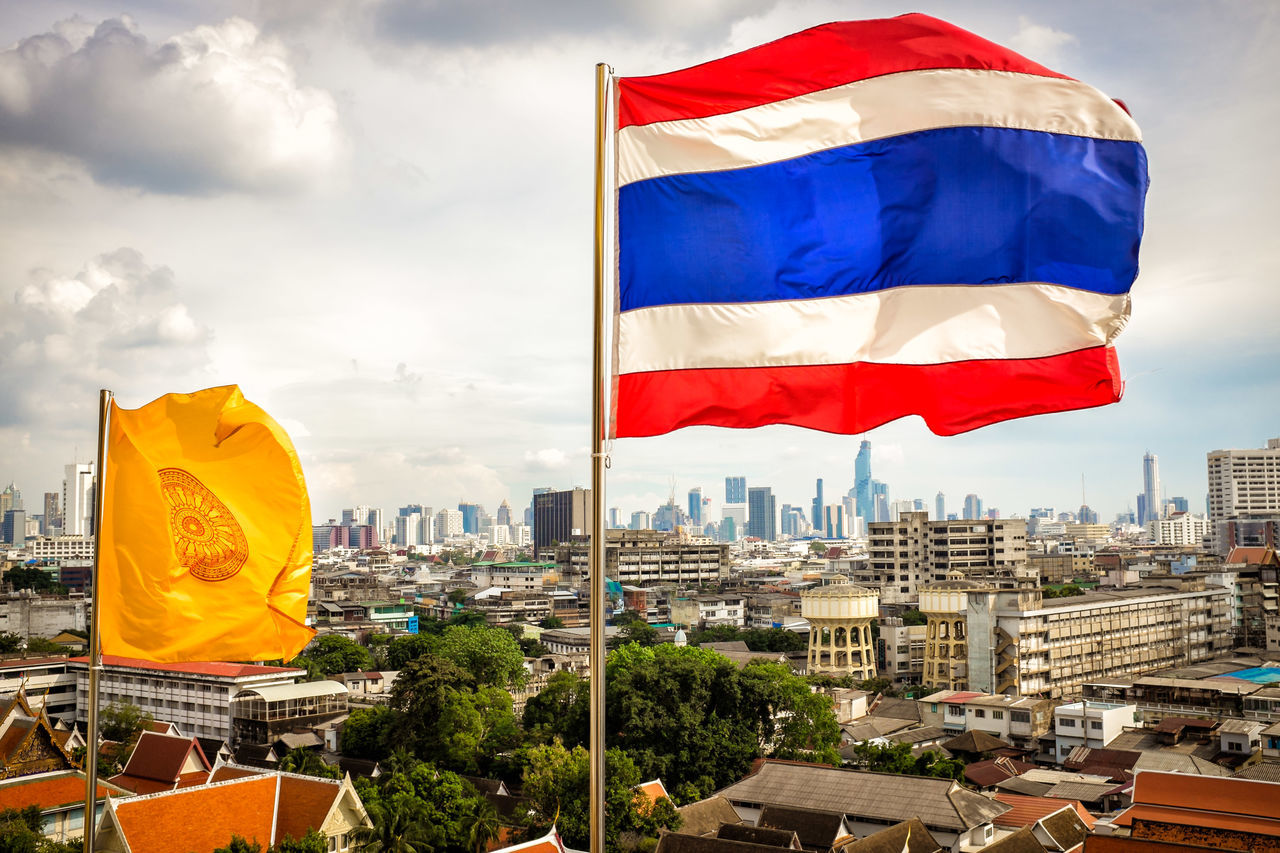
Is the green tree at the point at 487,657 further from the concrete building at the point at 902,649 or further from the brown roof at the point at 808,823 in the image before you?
the concrete building at the point at 902,649

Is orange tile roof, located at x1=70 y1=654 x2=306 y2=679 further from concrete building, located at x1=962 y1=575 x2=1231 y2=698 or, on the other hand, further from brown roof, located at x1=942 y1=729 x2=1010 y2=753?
concrete building, located at x1=962 y1=575 x2=1231 y2=698

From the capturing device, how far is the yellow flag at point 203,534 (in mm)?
6684

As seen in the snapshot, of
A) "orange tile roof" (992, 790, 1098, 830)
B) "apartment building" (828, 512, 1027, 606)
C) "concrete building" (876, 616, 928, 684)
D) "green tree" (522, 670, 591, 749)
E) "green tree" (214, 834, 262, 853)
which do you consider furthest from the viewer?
"apartment building" (828, 512, 1027, 606)

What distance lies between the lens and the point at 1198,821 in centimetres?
1489

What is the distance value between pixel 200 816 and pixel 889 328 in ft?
47.3

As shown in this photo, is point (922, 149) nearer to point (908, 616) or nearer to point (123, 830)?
point (123, 830)

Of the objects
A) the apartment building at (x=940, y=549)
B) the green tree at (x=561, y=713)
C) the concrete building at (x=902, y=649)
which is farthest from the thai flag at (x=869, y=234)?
the apartment building at (x=940, y=549)

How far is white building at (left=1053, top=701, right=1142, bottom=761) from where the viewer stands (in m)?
29.7

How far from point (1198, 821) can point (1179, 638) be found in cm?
3576

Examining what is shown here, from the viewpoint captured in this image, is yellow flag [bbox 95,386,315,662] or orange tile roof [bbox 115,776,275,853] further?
orange tile roof [bbox 115,776,275,853]

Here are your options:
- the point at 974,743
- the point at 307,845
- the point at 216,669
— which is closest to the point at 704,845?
the point at 307,845

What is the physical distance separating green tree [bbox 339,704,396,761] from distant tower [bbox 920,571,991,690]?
2223 cm

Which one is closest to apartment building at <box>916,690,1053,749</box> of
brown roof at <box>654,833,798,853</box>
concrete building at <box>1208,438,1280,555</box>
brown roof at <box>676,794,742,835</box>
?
brown roof at <box>676,794,742,835</box>

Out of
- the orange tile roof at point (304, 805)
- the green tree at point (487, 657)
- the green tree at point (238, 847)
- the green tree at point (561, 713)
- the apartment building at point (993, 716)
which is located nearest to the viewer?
the green tree at point (238, 847)
